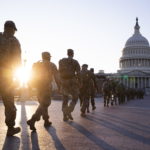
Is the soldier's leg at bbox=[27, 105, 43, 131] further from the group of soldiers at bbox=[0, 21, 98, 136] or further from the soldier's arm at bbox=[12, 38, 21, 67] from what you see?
the soldier's arm at bbox=[12, 38, 21, 67]

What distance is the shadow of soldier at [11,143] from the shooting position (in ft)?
21.4

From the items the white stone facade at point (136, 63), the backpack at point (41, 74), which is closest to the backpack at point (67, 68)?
the backpack at point (41, 74)

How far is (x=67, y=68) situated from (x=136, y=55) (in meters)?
142

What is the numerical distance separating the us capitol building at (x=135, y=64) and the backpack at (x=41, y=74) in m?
139

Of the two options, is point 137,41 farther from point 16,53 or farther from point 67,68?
point 16,53

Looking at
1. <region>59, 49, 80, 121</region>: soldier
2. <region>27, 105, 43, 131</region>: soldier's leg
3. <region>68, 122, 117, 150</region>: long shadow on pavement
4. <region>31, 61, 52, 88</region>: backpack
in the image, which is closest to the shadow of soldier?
<region>27, 105, 43, 131</region>: soldier's leg

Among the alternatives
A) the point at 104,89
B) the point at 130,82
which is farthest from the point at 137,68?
the point at 104,89

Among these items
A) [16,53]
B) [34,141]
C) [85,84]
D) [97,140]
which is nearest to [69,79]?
[85,84]

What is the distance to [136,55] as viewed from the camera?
501 ft

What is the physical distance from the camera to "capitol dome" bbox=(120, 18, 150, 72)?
153m

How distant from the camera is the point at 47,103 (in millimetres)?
9812

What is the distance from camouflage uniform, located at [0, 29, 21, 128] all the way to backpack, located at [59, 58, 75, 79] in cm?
412

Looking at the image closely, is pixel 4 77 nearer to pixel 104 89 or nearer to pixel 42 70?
pixel 42 70

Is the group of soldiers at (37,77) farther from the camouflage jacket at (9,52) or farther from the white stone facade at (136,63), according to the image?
the white stone facade at (136,63)
